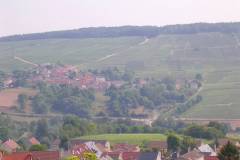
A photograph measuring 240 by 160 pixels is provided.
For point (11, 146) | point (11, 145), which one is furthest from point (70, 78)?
point (11, 146)

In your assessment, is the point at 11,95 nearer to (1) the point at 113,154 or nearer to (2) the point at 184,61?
(2) the point at 184,61

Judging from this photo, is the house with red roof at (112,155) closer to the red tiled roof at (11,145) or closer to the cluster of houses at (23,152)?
the cluster of houses at (23,152)

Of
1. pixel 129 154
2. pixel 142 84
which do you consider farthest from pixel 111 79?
pixel 129 154

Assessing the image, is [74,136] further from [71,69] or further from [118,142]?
[71,69]

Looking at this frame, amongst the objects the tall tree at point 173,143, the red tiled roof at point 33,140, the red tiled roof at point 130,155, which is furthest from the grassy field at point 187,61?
the red tiled roof at point 130,155

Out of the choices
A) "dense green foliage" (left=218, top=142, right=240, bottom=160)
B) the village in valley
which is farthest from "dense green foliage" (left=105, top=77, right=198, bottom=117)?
"dense green foliage" (left=218, top=142, right=240, bottom=160)

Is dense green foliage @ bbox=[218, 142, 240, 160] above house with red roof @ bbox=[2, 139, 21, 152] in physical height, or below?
above

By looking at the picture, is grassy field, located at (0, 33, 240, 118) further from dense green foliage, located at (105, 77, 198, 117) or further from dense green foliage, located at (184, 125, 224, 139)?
dense green foliage, located at (184, 125, 224, 139)

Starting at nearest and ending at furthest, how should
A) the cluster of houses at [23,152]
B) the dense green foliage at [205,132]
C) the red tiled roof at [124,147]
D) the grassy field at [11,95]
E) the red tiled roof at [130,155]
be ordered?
the cluster of houses at [23,152], the red tiled roof at [130,155], the red tiled roof at [124,147], the dense green foliage at [205,132], the grassy field at [11,95]

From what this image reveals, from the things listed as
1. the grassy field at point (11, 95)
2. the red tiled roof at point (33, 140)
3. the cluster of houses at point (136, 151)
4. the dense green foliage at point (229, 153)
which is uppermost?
the dense green foliage at point (229, 153)
